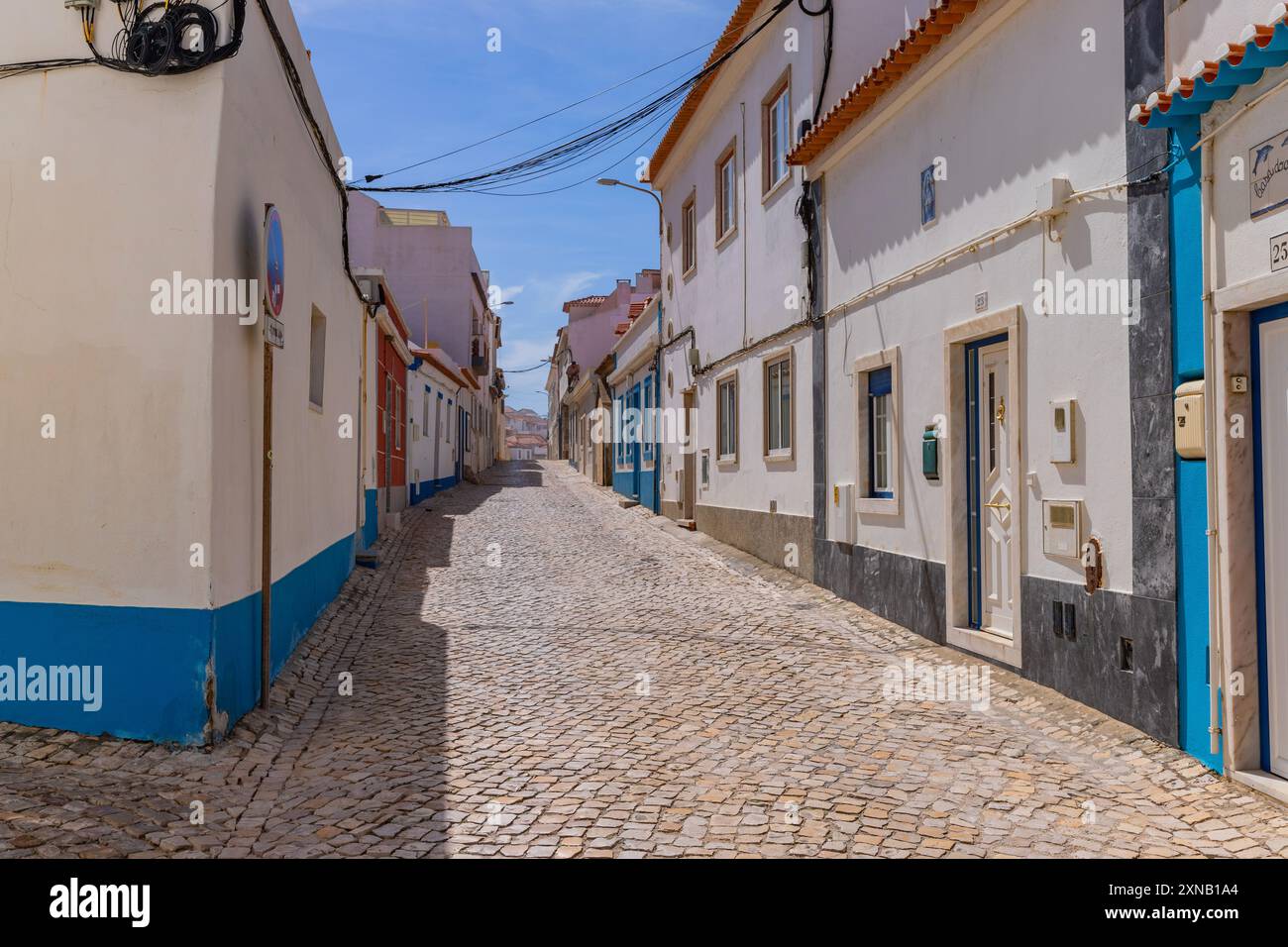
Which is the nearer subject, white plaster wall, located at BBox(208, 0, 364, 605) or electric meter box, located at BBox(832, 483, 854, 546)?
white plaster wall, located at BBox(208, 0, 364, 605)

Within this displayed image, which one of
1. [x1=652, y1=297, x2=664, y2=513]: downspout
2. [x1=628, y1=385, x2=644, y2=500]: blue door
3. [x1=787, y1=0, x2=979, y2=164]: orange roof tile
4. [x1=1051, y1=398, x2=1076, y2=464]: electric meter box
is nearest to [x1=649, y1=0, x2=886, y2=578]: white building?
[x1=787, y1=0, x2=979, y2=164]: orange roof tile

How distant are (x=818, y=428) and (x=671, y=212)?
924cm

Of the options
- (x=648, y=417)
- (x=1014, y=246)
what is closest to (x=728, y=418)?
(x=648, y=417)

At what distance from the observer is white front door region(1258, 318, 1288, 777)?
4.60m

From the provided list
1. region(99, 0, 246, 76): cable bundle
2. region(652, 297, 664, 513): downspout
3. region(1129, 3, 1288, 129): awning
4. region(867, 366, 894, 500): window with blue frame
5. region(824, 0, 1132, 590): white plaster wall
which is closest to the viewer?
region(1129, 3, 1288, 129): awning

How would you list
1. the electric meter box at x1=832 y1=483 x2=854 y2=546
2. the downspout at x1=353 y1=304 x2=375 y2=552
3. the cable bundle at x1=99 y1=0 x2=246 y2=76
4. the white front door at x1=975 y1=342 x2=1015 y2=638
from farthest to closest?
the downspout at x1=353 y1=304 x2=375 y2=552 < the electric meter box at x1=832 y1=483 x2=854 y2=546 < the white front door at x1=975 y1=342 x2=1015 y2=638 < the cable bundle at x1=99 y1=0 x2=246 y2=76

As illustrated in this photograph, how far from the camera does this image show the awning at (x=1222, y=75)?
167 inches

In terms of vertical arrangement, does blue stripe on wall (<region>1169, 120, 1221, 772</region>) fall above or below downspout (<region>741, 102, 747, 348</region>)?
below

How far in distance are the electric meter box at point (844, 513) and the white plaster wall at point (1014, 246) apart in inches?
5.8

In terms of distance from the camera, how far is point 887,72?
8.44 m

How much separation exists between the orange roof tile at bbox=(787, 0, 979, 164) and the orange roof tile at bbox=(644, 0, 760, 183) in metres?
3.28

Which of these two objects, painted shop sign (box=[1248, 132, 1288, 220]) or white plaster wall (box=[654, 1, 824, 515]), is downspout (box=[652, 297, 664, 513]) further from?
painted shop sign (box=[1248, 132, 1288, 220])

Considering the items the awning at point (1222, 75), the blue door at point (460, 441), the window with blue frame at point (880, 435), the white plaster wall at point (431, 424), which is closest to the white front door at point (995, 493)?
the window with blue frame at point (880, 435)
